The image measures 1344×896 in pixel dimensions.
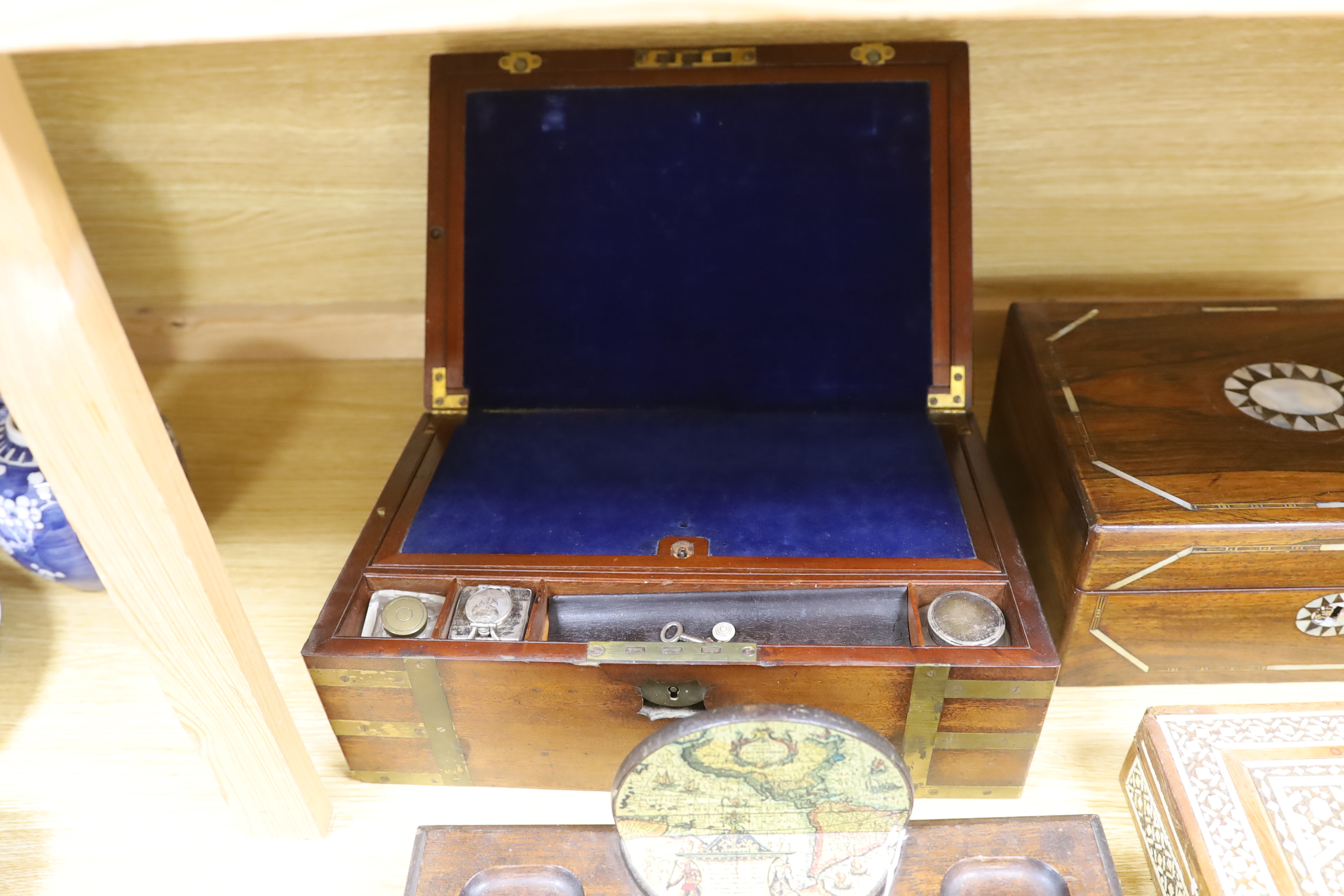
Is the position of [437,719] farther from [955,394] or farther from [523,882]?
[955,394]

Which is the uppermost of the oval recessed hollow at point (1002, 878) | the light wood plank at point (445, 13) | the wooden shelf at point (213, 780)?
the light wood plank at point (445, 13)

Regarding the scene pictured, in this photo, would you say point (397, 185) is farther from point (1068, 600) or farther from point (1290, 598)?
point (1290, 598)

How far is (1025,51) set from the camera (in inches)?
66.7

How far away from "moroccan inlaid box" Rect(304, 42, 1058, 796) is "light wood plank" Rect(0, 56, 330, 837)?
0.53ft

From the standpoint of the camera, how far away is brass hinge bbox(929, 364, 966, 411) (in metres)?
1.59

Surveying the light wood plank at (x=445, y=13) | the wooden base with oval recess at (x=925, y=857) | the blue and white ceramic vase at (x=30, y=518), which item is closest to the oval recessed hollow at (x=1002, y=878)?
the wooden base with oval recess at (x=925, y=857)

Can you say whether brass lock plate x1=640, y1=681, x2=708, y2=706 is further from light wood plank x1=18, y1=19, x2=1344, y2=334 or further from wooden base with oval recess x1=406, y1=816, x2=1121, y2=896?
light wood plank x1=18, y1=19, x2=1344, y2=334

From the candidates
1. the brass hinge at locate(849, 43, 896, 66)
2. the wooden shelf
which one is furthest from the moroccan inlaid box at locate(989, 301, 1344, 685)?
the brass hinge at locate(849, 43, 896, 66)

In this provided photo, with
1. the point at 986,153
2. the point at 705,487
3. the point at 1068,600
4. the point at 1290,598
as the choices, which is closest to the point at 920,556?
the point at 1068,600

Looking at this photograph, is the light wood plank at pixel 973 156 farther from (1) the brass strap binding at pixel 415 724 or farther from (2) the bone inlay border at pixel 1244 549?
(1) the brass strap binding at pixel 415 724

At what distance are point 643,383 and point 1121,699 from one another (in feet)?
2.89

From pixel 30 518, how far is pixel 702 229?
112 cm

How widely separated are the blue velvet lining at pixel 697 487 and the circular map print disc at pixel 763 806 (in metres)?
0.37

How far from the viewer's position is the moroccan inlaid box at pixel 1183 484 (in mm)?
1276
